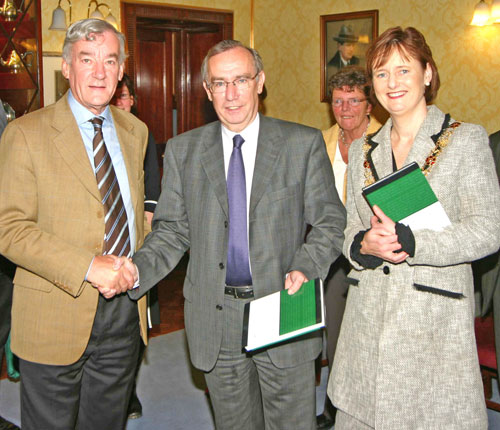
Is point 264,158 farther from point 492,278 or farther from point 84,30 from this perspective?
point 492,278

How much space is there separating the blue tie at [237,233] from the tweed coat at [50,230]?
0.50m

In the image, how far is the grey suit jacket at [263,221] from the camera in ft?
7.22

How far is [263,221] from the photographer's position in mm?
2195

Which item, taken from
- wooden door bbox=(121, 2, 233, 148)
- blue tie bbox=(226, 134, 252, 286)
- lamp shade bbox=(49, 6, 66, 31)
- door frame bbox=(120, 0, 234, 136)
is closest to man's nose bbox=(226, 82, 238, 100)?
blue tie bbox=(226, 134, 252, 286)

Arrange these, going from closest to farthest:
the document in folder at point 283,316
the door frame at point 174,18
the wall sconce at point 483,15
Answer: the document in folder at point 283,316, the wall sconce at point 483,15, the door frame at point 174,18

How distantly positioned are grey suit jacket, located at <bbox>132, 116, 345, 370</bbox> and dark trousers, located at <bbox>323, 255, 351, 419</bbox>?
1.11 m

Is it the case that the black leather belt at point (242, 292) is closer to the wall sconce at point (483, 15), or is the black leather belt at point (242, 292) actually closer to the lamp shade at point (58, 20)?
the wall sconce at point (483, 15)

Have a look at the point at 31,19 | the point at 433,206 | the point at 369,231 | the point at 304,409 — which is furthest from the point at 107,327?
the point at 31,19

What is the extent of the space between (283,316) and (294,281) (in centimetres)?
20

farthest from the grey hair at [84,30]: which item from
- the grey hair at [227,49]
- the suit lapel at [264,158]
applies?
the suit lapel at [264,158]

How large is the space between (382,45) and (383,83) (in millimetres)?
132

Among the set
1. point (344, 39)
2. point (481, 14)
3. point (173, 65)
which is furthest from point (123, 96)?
point (173, 65)

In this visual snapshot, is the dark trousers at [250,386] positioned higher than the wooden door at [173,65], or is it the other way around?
the wooden door at [173,65]

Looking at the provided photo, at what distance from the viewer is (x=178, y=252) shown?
2.43 meters
